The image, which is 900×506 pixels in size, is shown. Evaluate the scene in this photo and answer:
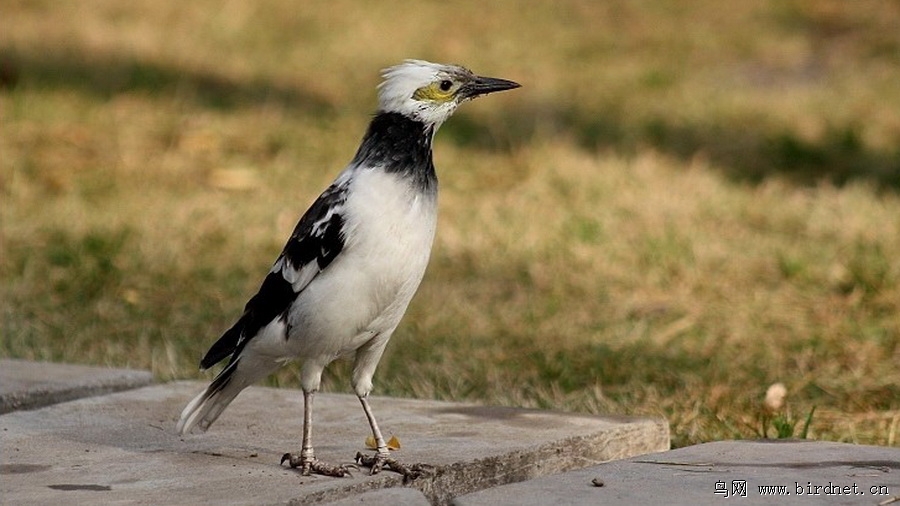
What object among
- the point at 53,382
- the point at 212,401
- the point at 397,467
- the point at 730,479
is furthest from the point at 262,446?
the point at 730,479

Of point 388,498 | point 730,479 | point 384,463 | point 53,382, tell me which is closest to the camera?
point 388,498

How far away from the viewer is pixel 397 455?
368 centimetres

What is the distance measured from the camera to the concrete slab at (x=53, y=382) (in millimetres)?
4332

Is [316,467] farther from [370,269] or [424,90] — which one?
[424,90]

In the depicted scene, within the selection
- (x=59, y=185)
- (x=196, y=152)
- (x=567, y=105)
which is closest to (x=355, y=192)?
(x=59, y=185)

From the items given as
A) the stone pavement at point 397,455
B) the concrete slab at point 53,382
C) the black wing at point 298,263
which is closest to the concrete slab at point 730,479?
the stone pavement at point 397,455

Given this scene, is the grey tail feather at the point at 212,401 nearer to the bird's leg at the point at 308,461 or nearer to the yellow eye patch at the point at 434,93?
the bird's leg at the point at 308,461

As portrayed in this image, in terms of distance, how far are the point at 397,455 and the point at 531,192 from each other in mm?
4238

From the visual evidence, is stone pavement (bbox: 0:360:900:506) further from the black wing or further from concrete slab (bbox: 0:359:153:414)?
the black wing

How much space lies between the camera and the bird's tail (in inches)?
150

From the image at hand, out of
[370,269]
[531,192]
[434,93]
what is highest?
[531,192]

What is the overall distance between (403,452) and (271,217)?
3729 millimetres

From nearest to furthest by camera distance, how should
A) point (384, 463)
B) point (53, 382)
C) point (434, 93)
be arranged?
point (384, 463), point (434, 93), point (53, 382)

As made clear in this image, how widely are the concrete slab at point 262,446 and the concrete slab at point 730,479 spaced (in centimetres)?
24
